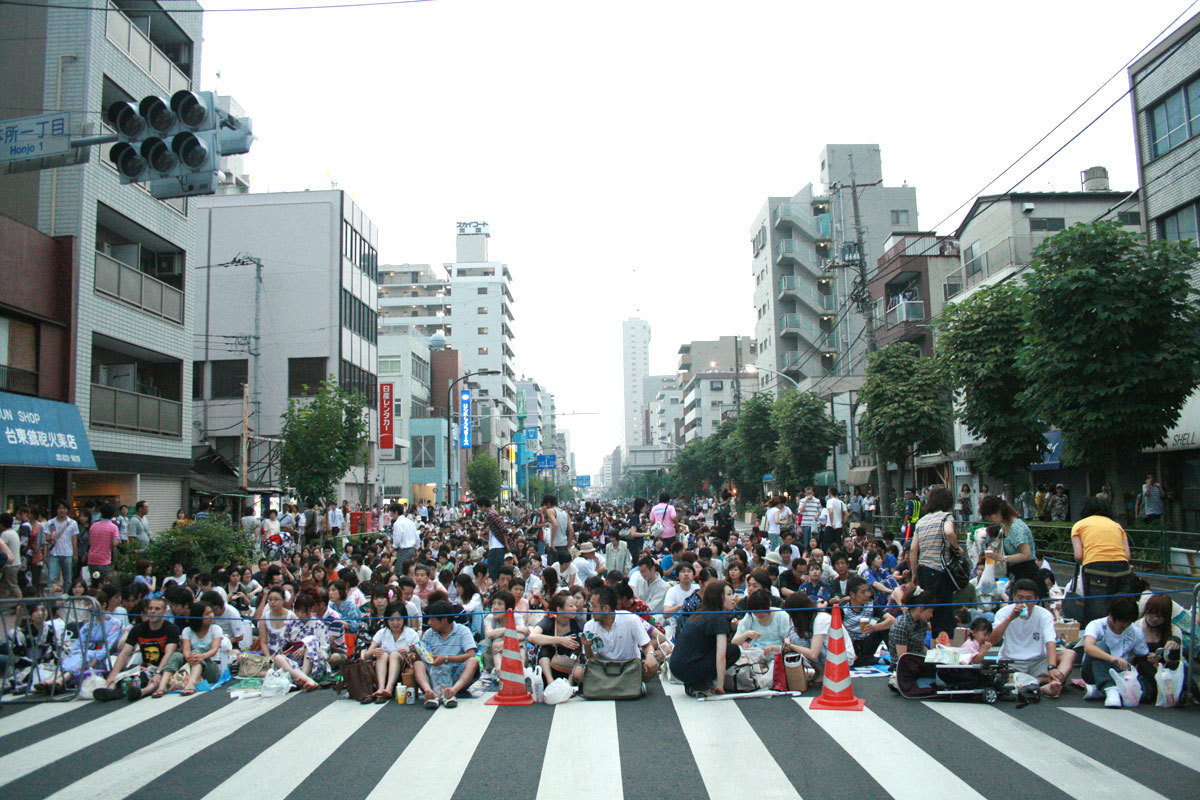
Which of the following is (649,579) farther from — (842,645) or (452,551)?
(452,551)

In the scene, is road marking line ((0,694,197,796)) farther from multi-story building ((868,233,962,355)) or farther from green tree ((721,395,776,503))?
green tree ((721,395,776,503))

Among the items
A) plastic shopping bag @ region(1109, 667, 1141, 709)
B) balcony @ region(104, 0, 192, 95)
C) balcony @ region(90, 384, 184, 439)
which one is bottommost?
plastic shopping bag @ region(1109, 667, 1141, 709)

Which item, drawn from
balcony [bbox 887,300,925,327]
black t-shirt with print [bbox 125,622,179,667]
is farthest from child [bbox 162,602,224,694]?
balcony [bbox 887,300,925,327]

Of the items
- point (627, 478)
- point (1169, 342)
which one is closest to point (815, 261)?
point (1169, 342)

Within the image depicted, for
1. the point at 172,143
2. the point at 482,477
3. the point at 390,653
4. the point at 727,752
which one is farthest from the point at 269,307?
the point at 727,752

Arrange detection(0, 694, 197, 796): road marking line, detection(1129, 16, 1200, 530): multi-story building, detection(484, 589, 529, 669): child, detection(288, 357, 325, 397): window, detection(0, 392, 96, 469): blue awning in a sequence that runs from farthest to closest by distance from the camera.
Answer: detection(288, 357, 325, 397): window, detection(1129, 16, 1200, 530): multi-story building, detection(0, 392, 96, 469): blue awning, detection(484, 589, 529, 669): child, detection(0, 694, 197, 796): road marking line

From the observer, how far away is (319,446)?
86.0 feet

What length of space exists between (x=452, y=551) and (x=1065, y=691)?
1373 cm

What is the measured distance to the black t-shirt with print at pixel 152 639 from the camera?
31.5ft

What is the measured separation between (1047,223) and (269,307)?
109 ft

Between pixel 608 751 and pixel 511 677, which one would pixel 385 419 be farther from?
pixel 608 751

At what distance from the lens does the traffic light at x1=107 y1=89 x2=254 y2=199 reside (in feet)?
27.5

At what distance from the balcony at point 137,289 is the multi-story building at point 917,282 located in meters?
30.9

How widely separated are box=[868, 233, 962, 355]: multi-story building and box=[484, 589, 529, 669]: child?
112 ft
